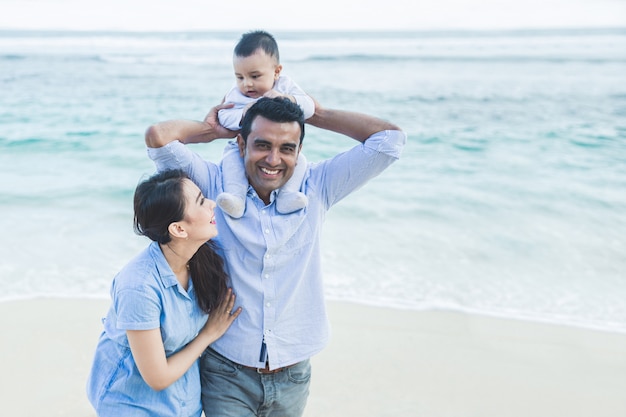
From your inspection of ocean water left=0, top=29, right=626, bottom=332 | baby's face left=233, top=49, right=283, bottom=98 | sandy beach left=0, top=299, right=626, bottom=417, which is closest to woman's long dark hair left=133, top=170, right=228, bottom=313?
baby's face left=233, top=49, right=283, bottom=98

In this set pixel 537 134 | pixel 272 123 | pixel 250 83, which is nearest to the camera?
pixel 272 123

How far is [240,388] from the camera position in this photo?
2.39 metres

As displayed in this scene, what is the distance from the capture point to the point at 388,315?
4.66 meters

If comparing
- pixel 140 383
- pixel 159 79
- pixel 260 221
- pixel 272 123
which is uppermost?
pixel 272 123

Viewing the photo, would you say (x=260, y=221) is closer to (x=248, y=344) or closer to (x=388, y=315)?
(x=248, y=344)

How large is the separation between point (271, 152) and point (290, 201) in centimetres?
20

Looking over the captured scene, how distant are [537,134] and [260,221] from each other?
10331mm

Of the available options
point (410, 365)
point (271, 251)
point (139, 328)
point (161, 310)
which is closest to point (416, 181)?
point (410, 365)

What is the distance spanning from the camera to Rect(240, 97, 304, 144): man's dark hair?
7.63ft

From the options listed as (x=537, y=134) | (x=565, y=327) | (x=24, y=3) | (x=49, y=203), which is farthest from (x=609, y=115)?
(x=24, y=3)

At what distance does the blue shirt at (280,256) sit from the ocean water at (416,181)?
256 centimetres

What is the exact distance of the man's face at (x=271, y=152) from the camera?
7.63 feet

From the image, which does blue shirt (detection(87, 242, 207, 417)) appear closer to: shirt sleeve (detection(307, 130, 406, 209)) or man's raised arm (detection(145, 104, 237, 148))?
man's raised arm (detection(145, 104, 237, 148))

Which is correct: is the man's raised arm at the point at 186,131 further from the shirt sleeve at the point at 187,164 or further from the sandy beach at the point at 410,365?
the sandy beach at the point at 410,365
